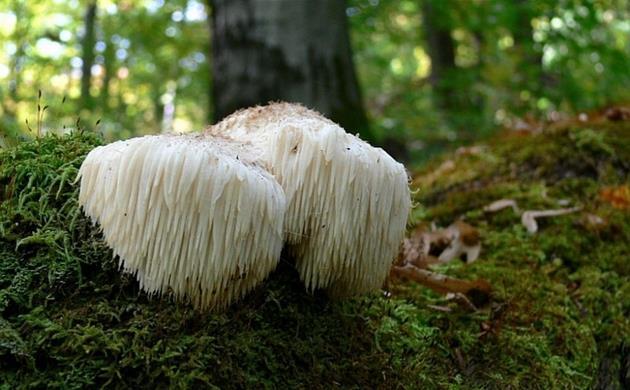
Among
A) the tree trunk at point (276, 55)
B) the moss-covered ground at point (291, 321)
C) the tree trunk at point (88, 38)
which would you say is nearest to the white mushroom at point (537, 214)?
the moss-covered ground at point (291, 321)

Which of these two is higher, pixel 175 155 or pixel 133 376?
pixel 175 155

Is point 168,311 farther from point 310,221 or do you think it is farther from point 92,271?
point 310,221

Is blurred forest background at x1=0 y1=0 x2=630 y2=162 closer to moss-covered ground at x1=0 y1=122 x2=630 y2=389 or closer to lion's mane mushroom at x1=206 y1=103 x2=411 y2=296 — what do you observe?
moss-covered ground at x1=0 y1=122 x2=630 y2=389

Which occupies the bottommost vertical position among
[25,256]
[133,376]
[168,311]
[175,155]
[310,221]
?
[133,376]

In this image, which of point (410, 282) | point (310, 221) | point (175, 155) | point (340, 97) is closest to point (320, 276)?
point (310, 221)

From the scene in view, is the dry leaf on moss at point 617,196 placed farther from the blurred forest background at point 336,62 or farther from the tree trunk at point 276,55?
the tree trunk at point 276,55

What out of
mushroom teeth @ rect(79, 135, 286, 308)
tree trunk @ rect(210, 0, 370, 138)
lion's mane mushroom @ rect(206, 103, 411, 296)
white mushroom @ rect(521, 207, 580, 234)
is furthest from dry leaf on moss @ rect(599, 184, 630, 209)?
mushroom teeth @ rect(79, 135, 286, 308)
